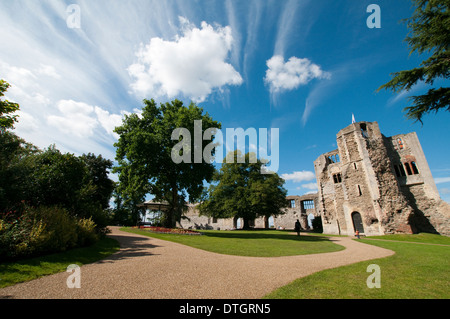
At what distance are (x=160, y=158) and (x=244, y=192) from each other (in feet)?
54.7

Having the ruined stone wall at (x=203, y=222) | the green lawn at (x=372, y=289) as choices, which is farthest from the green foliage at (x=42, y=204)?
the ruined stone wall at (x=203, y=222)

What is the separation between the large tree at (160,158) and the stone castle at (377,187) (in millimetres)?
20068

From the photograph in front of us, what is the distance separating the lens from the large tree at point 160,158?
736 inches

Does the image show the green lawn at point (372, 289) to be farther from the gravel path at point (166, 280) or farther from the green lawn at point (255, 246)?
the green lawn at point (255, 246)

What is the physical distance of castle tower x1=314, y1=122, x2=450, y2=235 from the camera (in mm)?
23031

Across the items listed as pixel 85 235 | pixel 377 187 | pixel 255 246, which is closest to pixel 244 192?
pixel 377 187

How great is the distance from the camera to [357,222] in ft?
84.4

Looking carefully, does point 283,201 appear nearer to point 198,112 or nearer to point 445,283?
point 198,112

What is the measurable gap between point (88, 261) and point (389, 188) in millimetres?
31082

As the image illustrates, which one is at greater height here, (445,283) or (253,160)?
(253,160)

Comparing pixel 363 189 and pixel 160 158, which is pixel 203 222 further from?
pixel 363 189

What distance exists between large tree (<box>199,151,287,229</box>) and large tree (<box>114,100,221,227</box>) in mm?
11501
